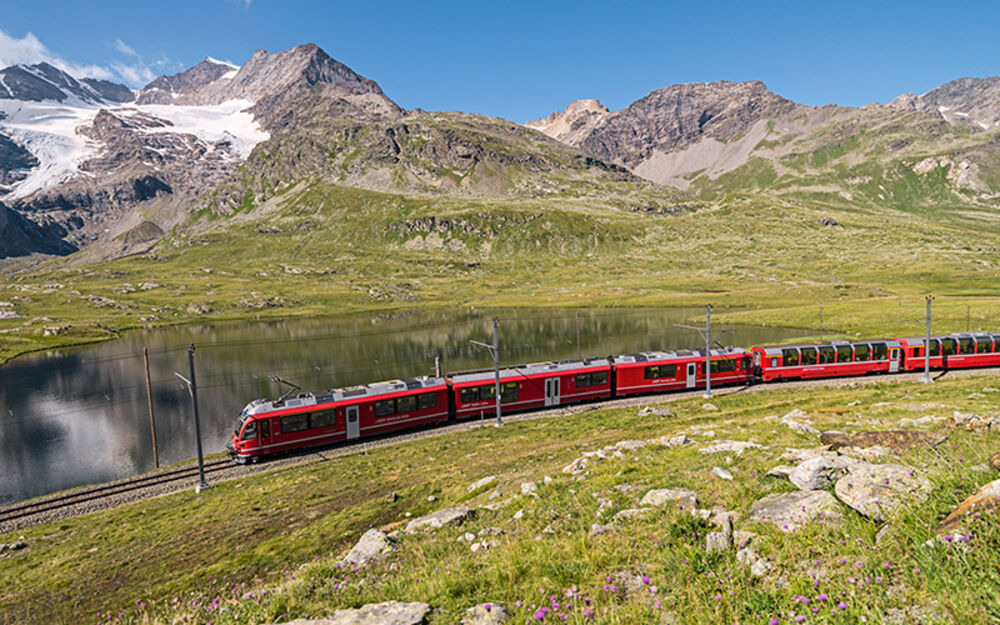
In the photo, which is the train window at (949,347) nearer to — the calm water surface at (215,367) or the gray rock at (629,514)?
the calm water surface at (215,367)

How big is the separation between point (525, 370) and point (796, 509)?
39905 millimetres

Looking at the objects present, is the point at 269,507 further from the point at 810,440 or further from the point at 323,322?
the point at 323,322

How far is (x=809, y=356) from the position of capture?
5428 centimetres

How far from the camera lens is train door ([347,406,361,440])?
4200cm

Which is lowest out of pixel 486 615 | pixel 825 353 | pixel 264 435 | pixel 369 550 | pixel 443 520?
pixel 264 435

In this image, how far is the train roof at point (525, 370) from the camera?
4767 cm

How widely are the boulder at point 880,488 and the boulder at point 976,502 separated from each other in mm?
934

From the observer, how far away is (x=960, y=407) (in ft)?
90.5

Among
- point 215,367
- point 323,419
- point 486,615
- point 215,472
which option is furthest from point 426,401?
point 215,367

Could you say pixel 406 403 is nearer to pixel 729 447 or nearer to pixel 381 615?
pixel 729 447

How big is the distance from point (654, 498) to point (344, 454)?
32.6 meters

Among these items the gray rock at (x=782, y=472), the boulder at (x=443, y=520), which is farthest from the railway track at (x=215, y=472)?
the gray rock at (x=782, y=472)

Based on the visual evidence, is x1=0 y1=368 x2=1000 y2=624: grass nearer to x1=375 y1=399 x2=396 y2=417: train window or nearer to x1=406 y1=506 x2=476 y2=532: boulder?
x1=406 y1=506 x2=476 y2=532: boulder

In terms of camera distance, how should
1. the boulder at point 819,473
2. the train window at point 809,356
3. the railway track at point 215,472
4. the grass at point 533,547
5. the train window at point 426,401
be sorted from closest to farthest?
1. the grass at point 533,547
2. the boulder at point 819,473
3. the railway track at point 215,472
4. the train window at point 426,401
5. the train window at point 809,356
